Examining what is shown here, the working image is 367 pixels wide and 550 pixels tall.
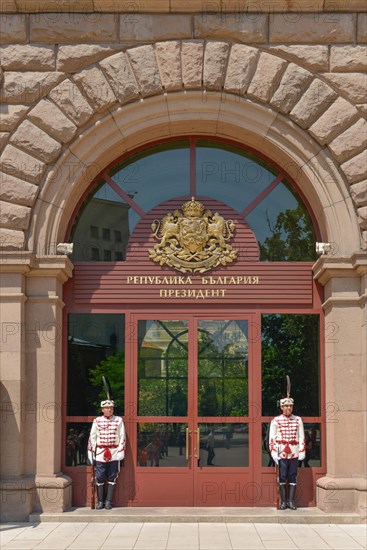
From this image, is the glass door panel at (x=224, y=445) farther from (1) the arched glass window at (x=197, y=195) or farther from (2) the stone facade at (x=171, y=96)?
(1) the arched glass window at (x=197, y=195)

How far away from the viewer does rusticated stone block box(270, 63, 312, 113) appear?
14414 mm

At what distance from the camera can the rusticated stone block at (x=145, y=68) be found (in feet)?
47.5

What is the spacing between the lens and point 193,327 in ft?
49.0

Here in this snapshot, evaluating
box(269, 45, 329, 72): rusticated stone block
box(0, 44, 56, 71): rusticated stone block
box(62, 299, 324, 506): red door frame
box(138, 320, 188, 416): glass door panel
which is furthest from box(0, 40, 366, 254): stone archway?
box(138, 320, 188, 416): glass door panel

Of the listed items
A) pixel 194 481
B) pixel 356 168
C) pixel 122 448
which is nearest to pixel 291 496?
pixel 194 481

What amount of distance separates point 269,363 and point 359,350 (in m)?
1.47

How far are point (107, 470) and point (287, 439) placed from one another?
2768 mm

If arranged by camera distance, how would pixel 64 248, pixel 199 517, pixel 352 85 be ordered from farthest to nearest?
pixel 64 248
pixel 352 85
pixel 199 517

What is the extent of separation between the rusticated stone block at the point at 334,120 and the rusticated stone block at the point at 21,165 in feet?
13.8

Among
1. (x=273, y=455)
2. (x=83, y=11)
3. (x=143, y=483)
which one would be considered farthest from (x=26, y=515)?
(x=83, y=11)

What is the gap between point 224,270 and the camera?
15.0m

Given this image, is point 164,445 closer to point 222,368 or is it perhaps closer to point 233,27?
point 222,368

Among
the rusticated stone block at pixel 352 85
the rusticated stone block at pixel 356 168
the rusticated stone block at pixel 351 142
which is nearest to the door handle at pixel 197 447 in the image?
the rusticated stone block at pixel 356 168

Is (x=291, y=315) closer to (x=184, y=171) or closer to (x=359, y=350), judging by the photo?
(x=359, y=350)
